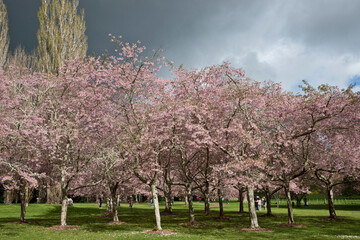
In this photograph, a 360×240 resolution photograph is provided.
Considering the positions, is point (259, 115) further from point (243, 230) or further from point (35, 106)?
point (35, 106)

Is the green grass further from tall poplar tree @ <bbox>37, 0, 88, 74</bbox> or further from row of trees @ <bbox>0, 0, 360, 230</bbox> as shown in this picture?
tall poplar tree @ <bbox>37, 0, 88, 74</bbox>

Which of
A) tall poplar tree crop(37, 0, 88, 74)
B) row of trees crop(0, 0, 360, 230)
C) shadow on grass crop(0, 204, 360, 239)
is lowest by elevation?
shadow on grass crop(0, 204, 360, 239)

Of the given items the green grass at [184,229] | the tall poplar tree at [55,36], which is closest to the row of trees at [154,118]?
the green grass at [184,229]

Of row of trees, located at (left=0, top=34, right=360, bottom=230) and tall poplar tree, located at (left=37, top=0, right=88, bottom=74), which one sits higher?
tall poplar tree, located at (left=37, top=0, right=88, bottom=74)

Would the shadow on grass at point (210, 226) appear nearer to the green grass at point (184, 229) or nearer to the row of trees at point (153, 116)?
the green grass at point (184, 229)

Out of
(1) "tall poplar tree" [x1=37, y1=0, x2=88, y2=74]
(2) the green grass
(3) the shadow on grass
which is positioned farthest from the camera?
(1) "tall poplar tree" [x1=37, y1=0, x2=88, y2=74]

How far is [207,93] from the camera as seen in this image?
22.7 metres

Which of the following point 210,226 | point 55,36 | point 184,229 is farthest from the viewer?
point 55,36

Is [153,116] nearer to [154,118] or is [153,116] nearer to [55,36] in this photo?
[154,118]

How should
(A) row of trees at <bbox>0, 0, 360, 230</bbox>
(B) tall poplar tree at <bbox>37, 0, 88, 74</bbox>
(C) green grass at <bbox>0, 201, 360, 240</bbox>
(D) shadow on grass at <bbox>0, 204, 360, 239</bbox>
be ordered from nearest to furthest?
Result: (C) green grass at <bbox>0, 201, 360, 240</bbox>, (D) shadow on grass at <bbox>0, 204, 360, 239</bbox>, (A) row of trees at <bbox>0, 0, 360, 230</bbox>, (B) tall poplar tree at <bbox>37, 0, 88, 74</bbox>

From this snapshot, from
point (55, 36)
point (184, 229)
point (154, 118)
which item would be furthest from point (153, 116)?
point (55, 36)

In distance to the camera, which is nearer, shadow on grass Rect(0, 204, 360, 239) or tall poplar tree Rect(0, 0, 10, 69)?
shadow on grass Rect(0, 204, 360, 239)

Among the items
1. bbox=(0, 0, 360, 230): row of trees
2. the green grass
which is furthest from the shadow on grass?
bbox=(0, 0, 360, 230): row of trees

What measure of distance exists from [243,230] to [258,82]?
12.0 m
